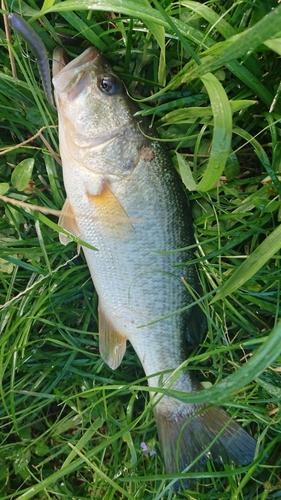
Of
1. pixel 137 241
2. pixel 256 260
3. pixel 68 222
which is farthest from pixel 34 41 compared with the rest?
pixel 256 260

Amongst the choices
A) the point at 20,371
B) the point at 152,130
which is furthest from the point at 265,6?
the point at 20,371

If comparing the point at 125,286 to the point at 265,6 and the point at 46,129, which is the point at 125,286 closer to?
the point at 46,129

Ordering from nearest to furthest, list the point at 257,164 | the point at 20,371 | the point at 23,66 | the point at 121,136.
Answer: the point at 121,136 → the point at 23,66 → the point at 257,164 → the point at 20,371

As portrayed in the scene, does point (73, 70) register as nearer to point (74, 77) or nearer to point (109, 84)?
point (74, 77)

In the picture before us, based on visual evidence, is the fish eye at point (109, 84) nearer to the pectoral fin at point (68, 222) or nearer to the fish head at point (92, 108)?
the fish head at point (92, 108)

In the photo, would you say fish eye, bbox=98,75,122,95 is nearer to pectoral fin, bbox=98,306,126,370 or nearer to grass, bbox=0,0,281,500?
grass, bbox=0,0,281,500

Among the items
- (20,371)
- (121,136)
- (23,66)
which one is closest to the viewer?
(121,136)

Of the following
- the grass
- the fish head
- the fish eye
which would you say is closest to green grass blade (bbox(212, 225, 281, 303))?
the grass

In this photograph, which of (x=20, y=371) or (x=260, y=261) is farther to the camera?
(x=20, y=371)
